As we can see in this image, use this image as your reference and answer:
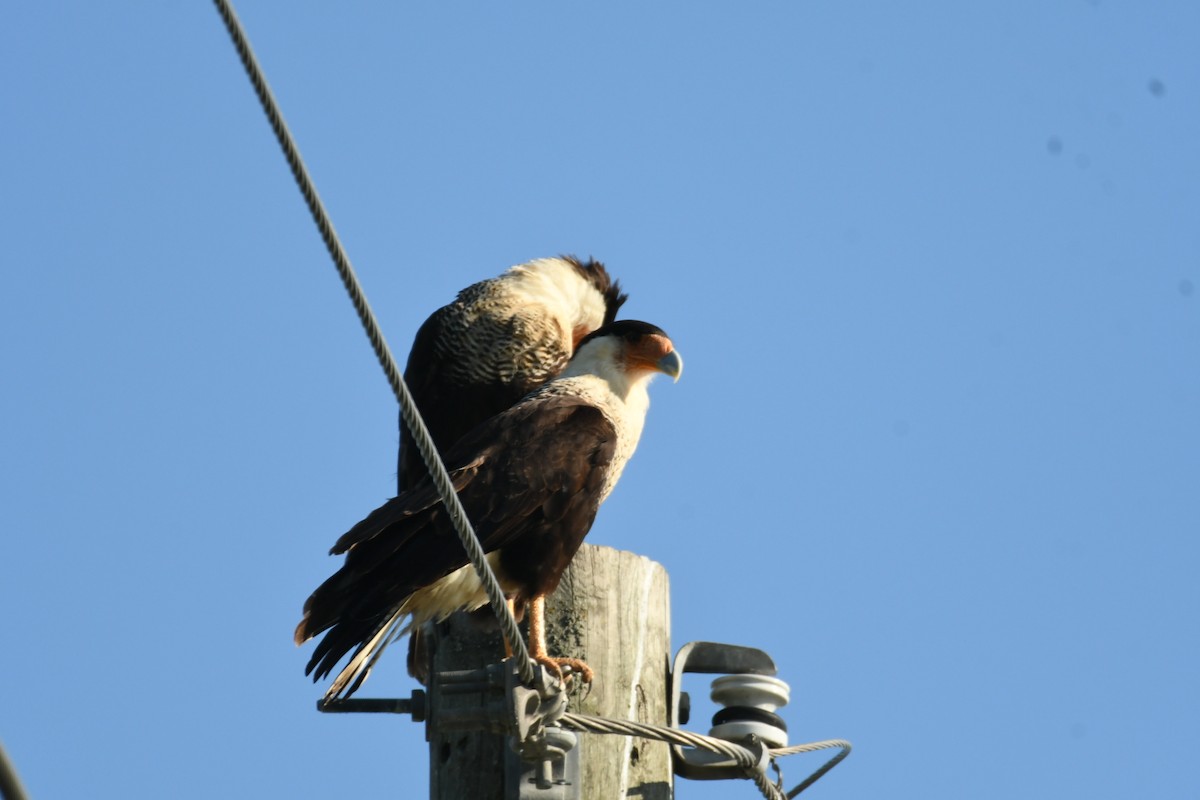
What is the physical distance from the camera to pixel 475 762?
396cm

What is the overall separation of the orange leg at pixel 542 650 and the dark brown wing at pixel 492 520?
0.06 m

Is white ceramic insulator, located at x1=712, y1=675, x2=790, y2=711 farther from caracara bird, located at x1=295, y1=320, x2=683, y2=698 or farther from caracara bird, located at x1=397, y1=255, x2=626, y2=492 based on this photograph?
caracara bird, located at x1=397, y1=255, x2=626, y2=492

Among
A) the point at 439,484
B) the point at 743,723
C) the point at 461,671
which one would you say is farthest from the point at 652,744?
the point at 439,484

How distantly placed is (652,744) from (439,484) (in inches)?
50.8

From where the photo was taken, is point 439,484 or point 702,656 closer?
point 439,484

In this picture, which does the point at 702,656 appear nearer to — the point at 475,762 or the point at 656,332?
the point at 475,762

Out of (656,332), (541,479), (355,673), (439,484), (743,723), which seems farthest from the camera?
(656,332)

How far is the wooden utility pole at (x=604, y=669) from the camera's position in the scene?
3.93 meters

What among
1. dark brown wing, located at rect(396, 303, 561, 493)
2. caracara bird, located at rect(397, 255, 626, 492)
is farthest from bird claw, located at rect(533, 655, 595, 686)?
dark brown wing, located at rect(396, 303, 561, 493)

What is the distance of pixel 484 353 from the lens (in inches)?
241

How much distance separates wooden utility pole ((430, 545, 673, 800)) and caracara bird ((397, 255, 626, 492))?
1528mm

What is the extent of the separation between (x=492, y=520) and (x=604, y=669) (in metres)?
0.83

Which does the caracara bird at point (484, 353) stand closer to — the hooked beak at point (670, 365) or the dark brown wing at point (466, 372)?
the dark brown wing at point (466, 372)

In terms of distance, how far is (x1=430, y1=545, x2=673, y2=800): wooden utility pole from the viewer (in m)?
3.93
